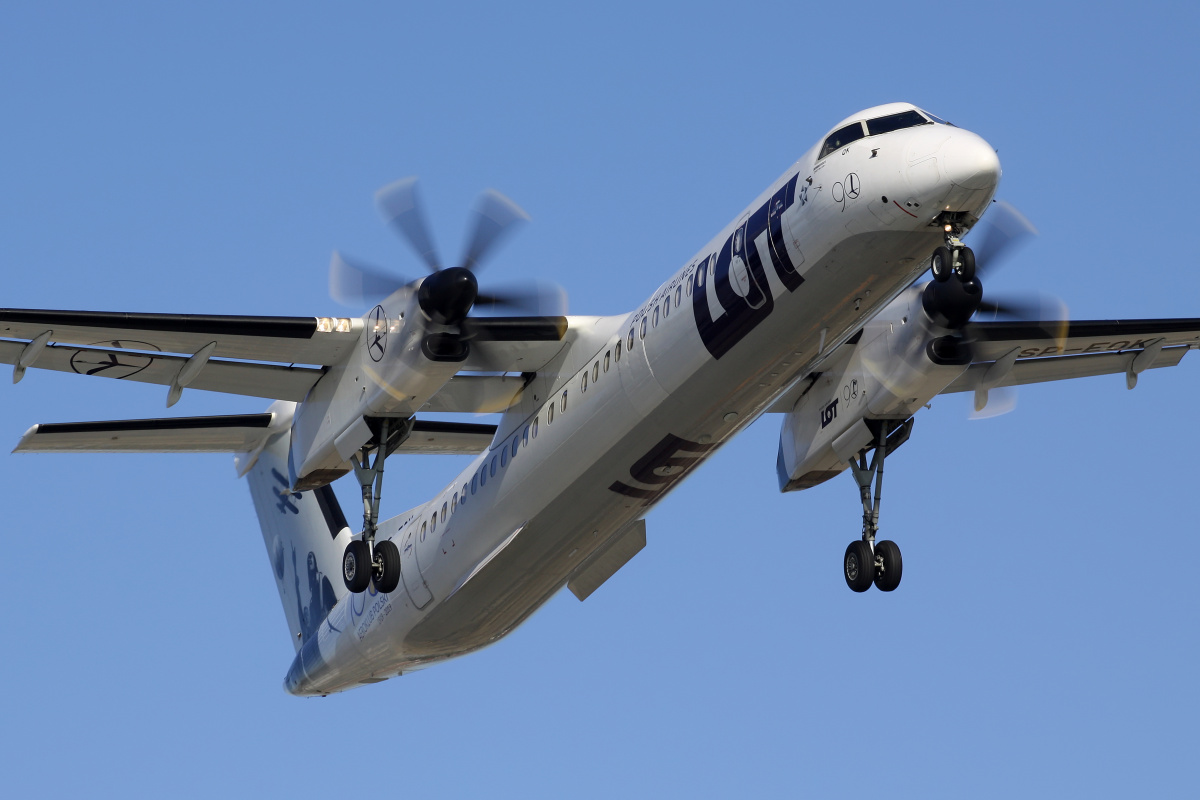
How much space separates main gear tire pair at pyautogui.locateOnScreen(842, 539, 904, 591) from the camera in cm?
1688

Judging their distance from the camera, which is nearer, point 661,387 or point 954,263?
point 954,263

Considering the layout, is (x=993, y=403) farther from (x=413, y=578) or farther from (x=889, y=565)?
(x=413, y=578)

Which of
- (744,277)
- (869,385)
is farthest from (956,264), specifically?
(869,385)

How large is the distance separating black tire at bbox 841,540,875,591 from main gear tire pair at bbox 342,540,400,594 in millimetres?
5064

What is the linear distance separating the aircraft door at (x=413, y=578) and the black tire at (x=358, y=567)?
725mm

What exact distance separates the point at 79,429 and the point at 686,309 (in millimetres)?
7390

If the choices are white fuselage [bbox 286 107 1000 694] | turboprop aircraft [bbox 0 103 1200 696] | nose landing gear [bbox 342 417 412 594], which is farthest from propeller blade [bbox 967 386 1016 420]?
nose landing gear [bbox 342 417 412 594]

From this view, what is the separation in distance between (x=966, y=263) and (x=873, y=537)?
531 cm

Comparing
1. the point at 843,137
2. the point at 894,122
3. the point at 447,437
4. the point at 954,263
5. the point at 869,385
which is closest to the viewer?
the point at 954,263

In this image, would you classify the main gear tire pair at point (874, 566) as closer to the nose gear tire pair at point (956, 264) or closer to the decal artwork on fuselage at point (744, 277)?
the decal artwork on fuselage at point (744, 277)

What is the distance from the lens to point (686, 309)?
1482cm

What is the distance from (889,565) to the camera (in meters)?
16.9

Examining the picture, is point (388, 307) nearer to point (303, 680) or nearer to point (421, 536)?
point (421, 536)

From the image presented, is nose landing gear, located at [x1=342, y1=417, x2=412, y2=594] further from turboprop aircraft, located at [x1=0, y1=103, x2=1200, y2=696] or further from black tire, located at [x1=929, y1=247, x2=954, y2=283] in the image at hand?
black tire, located at [x1=929, y1=247, x2=954, y2=283]
